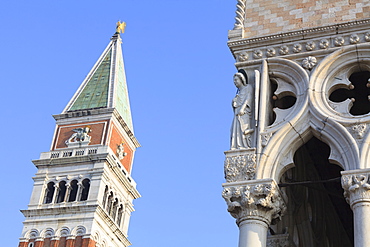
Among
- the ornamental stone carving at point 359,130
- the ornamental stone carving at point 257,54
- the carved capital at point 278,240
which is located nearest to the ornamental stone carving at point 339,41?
the ornamental stone carving at point 257,54

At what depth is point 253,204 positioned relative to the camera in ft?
44.7

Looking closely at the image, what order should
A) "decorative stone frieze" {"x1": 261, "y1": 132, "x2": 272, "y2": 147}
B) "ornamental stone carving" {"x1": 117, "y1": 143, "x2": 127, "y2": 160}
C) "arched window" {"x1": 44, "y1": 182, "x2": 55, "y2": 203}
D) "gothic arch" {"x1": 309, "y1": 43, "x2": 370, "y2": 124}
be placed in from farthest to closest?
"ornamental stone carving" {"x1": 117, "y1": 143, "x2": 127, "y2": 160} < "arched window" {"x1": 44, "y1": 182, "x2": 55, "y2": 203} < "gothic arch" {"x1": 309, "y1": 43, "x2": 370, "y2": 124} < "decorative stone frieze" {"x1": 261, "y1": 132, "x2": 272, "y2": 147}

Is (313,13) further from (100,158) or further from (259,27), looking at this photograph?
(100,158)

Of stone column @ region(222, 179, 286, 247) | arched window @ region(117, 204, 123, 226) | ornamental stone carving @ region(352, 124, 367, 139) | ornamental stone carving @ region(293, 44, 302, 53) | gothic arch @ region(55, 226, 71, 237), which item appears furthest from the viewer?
arched window @ region(117, 204, 123, 226)

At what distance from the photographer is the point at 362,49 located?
49.2 feet

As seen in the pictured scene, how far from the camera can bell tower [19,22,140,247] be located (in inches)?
3039

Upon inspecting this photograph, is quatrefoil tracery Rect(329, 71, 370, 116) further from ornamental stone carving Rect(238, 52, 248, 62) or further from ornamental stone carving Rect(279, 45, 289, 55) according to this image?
ornamental stone carving Rect(238, 52, 248, 62)

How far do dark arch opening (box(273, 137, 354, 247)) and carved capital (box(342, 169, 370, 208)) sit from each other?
9.59ft

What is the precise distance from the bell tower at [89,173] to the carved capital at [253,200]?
63.0 m

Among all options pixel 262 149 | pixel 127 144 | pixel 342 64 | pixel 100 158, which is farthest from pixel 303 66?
pixel 127 144

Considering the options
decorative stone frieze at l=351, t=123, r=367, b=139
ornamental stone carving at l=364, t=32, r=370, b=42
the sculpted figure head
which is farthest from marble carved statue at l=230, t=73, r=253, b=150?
ornamental stone carving at l=364, t=32, r=370, b=42

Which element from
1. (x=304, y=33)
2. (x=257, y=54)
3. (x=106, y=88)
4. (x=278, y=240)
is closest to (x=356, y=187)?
(x=304, y=33)

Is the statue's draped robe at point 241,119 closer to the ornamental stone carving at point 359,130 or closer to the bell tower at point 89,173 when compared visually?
the ornamental stone carving at point 359,130

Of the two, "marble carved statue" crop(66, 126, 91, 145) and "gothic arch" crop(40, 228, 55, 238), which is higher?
"marble carved statue" crop(66, 126, 91, 145)
